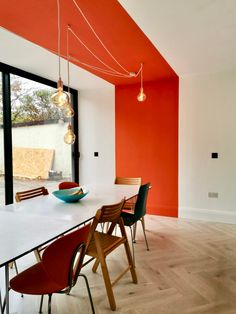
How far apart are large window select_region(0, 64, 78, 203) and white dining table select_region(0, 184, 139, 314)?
4.70ft

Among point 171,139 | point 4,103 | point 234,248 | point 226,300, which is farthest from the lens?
point 171,139

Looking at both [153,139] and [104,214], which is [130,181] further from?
[104,214]

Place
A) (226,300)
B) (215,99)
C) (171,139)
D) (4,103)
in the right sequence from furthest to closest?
(171,139)
(215,99)
(4,103)
(226,300)

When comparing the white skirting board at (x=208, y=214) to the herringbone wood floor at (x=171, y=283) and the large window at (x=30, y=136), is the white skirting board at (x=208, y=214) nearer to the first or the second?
the herringbone wood floor at (x=171, y=283)

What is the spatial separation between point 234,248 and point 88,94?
380 cm

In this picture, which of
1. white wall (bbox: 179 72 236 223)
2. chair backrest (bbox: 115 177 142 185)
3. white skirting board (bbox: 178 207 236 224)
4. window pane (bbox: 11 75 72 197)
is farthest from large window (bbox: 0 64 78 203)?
white skirting board (bbox: 178 207 236 224)

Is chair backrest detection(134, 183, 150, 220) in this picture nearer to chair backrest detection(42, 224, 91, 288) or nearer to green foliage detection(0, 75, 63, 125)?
chair backrest detection(42, 224, 91, 288)

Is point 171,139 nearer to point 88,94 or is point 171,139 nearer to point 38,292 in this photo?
point 88,94

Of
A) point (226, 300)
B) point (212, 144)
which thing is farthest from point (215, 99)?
point (226, 300)

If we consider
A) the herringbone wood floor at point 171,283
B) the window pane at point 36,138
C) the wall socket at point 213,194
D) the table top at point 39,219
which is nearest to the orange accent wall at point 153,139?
the wall socket at point 213,194

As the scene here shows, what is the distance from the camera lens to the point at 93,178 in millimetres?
5078

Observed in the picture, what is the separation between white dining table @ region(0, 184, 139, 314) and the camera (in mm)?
1328

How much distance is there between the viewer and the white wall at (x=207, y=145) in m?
3.89

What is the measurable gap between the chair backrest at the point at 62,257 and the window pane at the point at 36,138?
8.69 ft
